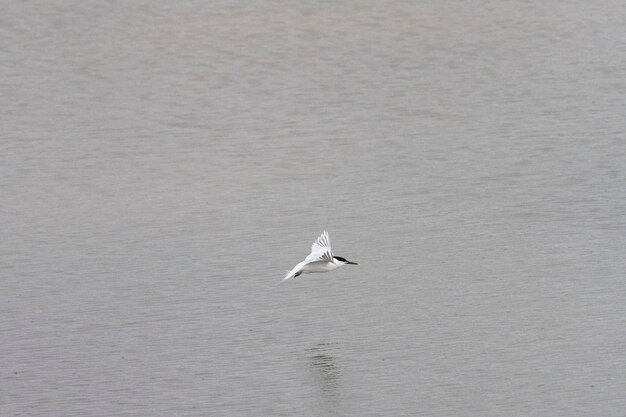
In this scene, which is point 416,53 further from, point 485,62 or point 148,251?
point 148,251

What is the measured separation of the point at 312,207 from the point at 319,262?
2.33 meters

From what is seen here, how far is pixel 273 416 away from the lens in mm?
8539

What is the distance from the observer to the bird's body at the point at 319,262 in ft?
32.9

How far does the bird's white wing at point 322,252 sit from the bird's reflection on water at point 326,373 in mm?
687

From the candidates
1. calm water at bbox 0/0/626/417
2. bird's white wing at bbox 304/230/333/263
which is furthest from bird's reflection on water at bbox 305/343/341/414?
bird's white wing at bbox 304/230/333/263

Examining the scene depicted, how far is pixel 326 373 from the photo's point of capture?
915 centimetres

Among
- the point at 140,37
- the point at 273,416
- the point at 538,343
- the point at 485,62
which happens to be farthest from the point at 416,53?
the point at 273,416

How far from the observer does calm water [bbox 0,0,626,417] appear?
916cm

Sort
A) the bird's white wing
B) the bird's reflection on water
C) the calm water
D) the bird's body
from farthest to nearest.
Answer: the bird's body < the bird's white wing < the calm water < the bird's reflection on water

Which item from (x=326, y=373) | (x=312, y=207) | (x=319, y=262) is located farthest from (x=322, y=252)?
(x=312, y=207)

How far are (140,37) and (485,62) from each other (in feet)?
14.7

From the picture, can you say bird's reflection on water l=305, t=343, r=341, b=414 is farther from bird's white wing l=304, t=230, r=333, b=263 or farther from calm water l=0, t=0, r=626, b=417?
bird's white wing l=304, t=230, r=333, b=263

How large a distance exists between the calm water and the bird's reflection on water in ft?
0.06

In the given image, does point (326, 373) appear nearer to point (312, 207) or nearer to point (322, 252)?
point (322, 252)
